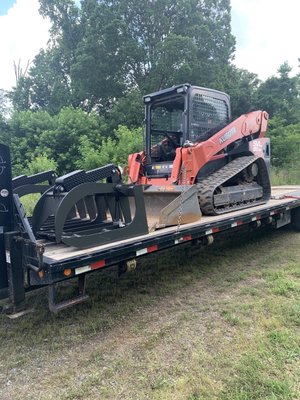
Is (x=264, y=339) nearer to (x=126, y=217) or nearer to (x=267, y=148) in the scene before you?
(x=126, y=217)

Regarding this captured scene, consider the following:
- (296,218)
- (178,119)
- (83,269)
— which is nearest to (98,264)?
(83,269)

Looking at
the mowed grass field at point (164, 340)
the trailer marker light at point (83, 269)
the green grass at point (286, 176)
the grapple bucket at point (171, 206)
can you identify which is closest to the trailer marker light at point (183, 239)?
the grapple bucket at point (171, 206)

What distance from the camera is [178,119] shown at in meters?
6.52

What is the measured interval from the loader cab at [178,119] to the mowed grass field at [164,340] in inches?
92.2

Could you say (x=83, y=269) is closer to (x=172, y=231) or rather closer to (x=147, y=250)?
(x=147, y=250)

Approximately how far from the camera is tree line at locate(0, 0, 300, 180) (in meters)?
23.6

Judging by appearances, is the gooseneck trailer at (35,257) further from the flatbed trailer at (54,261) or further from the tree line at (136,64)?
the tree line at (136,64)

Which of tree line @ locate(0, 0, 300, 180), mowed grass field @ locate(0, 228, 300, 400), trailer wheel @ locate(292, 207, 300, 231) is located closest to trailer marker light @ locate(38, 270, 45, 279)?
mowed grass field @ locate(0, 228, 300, 400)

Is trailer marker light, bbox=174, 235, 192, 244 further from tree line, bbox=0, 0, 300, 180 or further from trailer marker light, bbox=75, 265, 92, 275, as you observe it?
tree line, bbox=0, 0, 300, 180

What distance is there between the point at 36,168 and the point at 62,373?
10472mm

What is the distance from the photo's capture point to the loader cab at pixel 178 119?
19.3 ft

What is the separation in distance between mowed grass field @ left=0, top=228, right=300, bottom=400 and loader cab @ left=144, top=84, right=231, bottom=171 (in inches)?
92.2

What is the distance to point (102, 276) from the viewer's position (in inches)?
193

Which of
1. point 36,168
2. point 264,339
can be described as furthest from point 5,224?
point 36,168
